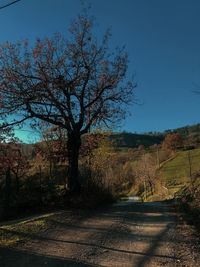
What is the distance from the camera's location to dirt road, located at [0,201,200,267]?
9.15m

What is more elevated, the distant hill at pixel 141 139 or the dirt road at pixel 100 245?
the distant hill at pixel 141 139

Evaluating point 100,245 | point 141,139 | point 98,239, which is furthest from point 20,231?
point 141,139

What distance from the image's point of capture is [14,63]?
2208 centimetres

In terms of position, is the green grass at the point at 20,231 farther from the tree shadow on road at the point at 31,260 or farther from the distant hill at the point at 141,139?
the distant hill at the point at 141,139

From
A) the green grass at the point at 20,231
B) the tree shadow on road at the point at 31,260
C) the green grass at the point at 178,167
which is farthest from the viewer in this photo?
the green grass at the point at 178,167

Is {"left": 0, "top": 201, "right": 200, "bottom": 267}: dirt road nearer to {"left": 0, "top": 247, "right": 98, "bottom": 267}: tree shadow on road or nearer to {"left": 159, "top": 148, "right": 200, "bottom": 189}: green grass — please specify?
{"left": 0, "top": 247, "right": 98, "bottom": 267}: tree shadow on road

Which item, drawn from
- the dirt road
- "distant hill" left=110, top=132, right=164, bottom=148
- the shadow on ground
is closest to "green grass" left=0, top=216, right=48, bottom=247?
the shadow on ground

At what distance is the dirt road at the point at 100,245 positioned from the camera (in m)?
9.15

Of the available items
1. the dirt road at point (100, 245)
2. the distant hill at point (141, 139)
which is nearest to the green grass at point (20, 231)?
the dirt road at point (100, 245)

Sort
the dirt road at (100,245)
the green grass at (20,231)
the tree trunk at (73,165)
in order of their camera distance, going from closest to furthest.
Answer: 1. the dirt road at (100,245)
2. the green grass at (20,231)
3. the tree trunk at (73,165)

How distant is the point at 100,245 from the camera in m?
10.9

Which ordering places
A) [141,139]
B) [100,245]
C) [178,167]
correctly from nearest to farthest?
1. [100,245]
2. [178,167]
3. [141,139]

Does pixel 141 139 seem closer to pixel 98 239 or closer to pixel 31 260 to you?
pixel 98 239

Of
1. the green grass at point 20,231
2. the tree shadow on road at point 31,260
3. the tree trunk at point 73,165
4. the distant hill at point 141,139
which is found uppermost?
the distant hill at point 141,139
